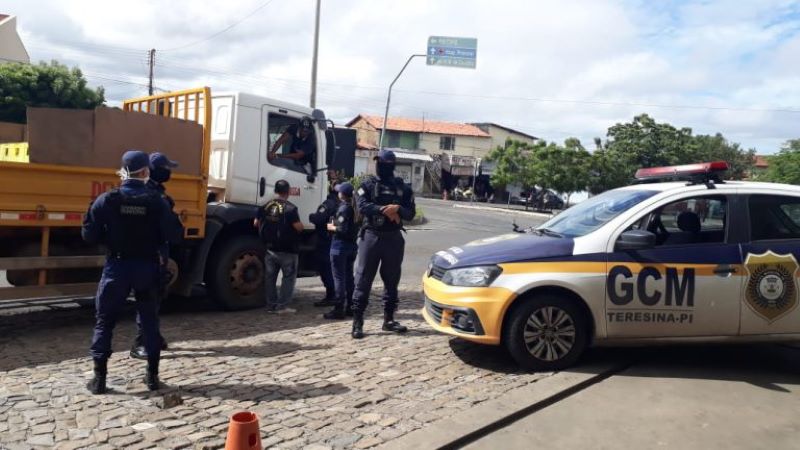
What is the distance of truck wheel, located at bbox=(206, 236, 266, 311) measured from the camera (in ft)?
23.4

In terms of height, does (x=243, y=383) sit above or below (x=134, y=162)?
below

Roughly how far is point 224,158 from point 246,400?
3.66m

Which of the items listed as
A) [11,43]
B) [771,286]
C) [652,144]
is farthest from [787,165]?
[11,43]

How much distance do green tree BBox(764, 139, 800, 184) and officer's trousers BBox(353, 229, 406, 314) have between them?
27.1 metres

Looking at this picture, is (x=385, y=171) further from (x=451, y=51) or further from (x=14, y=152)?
(x=451, y=51)

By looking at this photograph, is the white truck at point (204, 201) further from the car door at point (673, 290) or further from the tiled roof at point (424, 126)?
the tiled roof at point (424, 126)

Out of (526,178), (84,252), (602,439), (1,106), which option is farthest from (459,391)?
(526,178)

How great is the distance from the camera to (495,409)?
14.1ft

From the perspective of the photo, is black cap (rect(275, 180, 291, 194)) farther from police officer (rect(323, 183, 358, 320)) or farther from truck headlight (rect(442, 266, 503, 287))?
truck headlight (rect(442, 266, 503, 287))

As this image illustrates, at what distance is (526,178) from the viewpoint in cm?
4438

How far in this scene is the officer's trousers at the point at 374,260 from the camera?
241 inches

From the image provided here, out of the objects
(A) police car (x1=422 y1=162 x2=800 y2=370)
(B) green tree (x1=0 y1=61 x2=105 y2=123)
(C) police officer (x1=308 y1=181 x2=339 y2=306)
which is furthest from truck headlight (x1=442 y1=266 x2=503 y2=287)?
(B) green tree (x1=0 y1=61 x2=105 y2=123)

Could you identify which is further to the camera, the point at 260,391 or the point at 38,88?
the point at 38,88

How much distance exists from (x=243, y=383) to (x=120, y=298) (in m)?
1.04
